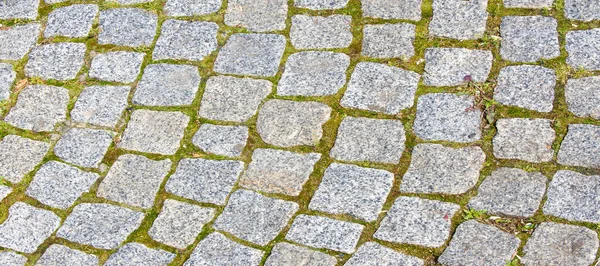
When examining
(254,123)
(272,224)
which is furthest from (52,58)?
(272,224)

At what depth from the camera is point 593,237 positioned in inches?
114

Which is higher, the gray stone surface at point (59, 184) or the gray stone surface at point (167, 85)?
the gray stone surface at point (167, 85)

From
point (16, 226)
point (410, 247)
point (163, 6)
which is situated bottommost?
point (16, 226)

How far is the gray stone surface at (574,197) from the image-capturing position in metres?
2.98

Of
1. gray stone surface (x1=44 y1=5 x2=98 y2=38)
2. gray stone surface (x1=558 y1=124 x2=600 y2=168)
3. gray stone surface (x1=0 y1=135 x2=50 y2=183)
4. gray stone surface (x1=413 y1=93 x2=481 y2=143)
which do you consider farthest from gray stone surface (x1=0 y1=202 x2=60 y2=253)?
gray stone surface (x1=558 y1=124 x2=600 y2=168)

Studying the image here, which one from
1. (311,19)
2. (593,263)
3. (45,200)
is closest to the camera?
(593,263)

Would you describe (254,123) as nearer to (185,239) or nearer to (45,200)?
(185,239)

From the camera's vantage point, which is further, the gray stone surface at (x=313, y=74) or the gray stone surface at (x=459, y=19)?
the gray stone surface at (x=459, y=19)

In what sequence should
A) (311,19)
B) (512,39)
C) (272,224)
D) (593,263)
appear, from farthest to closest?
1. (311,19)
2. (512,39)
3. (272,224)
4. (593,263)

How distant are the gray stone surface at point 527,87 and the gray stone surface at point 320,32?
82 centimetres

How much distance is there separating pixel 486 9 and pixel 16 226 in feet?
8.42

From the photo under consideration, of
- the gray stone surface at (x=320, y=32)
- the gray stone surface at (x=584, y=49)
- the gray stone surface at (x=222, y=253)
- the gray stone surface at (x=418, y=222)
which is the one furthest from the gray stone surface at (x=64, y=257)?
the gray stone surface at (x=584, y=49)

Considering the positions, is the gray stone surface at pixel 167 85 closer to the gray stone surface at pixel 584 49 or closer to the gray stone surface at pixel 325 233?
the gray stone surface at pixel 325 233

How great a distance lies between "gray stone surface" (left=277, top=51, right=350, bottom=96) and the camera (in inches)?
141
